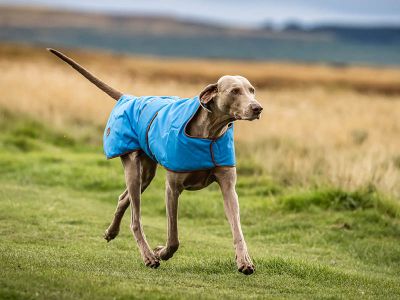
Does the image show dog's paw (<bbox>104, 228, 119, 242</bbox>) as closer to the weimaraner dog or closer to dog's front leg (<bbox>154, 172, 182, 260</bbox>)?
the weimaraner dog

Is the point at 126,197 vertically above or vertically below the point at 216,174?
below

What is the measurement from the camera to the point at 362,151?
1861 cm

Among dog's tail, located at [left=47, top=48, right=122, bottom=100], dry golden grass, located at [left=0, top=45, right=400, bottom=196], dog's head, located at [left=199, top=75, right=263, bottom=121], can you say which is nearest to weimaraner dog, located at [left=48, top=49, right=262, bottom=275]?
dog's head, located at [left=199, top=75, right=263, bottom=121]

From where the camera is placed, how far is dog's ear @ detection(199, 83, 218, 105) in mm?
7914

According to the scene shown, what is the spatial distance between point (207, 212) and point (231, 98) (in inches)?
241

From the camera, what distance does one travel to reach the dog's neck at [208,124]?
799cm

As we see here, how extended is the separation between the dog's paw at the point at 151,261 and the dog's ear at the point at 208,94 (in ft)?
5.97

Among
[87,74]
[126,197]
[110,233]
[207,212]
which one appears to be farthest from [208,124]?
[207,212]

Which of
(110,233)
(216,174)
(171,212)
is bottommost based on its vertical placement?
(110,233)

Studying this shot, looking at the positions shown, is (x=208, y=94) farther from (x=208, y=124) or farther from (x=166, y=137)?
(x=166, y=137)

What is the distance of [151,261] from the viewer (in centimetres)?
862

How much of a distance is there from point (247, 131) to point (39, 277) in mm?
14156

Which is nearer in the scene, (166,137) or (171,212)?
(166,137)

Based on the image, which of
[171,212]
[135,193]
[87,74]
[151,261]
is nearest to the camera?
[171,212]
